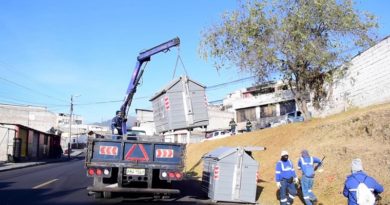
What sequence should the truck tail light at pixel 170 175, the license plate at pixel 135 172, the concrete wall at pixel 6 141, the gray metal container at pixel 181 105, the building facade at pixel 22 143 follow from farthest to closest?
the building facade at pixel 22 143 < the concrete wall at pixel 6 141 < the gray metal container at pixel 181 105 < the truck tail light at pixel 170 175 < the license plate at pixel 135 172

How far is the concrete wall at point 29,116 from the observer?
79375 millimetres

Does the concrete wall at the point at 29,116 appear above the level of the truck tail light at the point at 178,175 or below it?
above

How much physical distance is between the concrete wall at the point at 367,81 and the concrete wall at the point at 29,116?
206 feet

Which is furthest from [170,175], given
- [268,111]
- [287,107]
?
[268,111]

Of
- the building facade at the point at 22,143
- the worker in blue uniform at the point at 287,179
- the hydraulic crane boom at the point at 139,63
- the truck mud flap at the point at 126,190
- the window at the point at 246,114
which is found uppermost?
the window at the point at 246,114

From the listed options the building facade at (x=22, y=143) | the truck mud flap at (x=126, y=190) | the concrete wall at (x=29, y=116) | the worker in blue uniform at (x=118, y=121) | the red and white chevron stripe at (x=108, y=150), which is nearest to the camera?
the truck mud flap at (x=126, y=190)

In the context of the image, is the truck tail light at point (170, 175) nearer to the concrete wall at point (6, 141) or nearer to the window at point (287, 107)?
the concrete wall at point (6, 141)

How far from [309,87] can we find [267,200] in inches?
654

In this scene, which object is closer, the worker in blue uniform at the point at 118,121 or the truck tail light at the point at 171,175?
the truck tail light at the point at 171,175

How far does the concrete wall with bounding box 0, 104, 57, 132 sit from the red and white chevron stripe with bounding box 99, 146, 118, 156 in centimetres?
7174

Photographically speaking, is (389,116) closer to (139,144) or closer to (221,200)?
(221,200)

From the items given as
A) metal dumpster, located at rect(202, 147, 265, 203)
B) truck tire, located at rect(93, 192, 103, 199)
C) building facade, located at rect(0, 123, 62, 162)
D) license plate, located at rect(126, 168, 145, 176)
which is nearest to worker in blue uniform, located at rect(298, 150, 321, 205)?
metal dumpster, located at rect(202, 147, 265, 203)

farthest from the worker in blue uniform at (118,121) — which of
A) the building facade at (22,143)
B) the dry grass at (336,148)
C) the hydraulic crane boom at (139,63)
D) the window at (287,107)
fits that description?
the window at (287,107)

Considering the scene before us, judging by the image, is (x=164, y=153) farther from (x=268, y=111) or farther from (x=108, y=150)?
(x=268, y=111)
